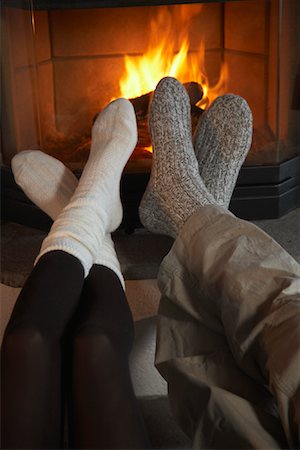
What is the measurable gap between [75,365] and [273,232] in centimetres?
91

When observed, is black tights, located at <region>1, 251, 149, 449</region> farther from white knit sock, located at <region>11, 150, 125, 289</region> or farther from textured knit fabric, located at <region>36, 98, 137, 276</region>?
white knit sock, located at <region>11, 150, 125, 289</region>

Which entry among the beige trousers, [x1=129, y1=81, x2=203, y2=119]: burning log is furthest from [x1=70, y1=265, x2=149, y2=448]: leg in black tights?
[x1=129, y1=81, x2=203, y2=119]: burning log

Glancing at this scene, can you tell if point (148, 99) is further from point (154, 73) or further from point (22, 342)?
point (22, 342)

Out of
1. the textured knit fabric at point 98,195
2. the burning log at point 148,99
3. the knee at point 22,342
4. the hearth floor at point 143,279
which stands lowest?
the hearth floor at point 143,279

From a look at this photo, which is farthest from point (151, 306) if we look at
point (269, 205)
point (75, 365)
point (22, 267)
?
point (75, 365)

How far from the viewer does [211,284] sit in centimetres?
92

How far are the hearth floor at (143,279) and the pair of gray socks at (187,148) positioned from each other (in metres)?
0.08

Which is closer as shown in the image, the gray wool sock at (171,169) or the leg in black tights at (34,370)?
the leg in black tights at (34,370)

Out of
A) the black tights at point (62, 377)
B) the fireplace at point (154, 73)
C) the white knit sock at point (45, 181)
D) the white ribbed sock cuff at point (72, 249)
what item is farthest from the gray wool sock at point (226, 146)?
the black tights at point (62, 377)

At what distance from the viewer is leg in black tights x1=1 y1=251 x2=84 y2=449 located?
2.22ft

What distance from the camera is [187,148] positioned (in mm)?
1391

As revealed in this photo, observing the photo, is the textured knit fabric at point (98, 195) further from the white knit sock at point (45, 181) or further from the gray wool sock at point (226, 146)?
the gray wool sock at point (226, 146)

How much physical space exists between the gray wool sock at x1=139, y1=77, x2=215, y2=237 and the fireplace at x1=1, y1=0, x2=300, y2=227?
127 mm

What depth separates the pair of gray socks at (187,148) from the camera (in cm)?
137
